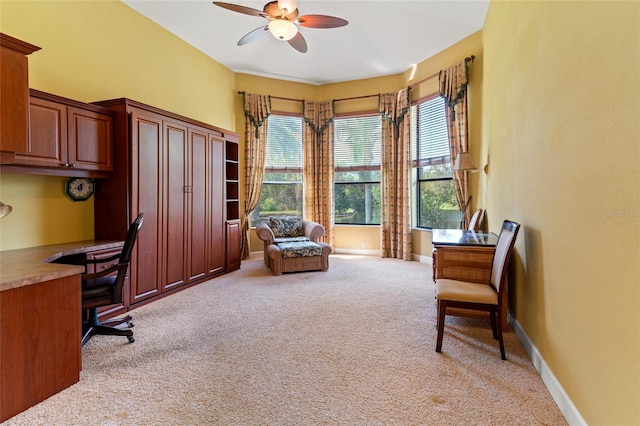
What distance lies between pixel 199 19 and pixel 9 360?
435 cm

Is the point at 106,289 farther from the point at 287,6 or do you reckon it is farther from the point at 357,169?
the point at 357,169

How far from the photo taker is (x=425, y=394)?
190 cm

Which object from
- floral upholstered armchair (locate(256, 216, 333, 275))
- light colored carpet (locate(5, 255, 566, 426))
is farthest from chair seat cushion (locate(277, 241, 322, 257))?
light colored carpet (locate(5, 255, 566, 426))

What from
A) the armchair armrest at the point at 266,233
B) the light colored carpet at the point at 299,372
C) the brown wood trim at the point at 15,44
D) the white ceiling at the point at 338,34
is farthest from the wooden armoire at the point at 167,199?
the white ceiling at the point at 338,34

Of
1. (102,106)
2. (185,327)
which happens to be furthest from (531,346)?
(102,106)

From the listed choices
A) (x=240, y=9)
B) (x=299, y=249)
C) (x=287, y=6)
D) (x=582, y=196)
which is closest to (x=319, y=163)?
(x=299, y=249)

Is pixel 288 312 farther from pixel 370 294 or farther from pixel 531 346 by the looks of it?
pixel 531 346

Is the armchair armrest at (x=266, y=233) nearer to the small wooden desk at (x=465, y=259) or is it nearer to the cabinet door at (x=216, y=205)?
the cabinet door at (x=216, y=205)

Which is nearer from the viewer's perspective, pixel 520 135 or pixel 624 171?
pixel 624 171

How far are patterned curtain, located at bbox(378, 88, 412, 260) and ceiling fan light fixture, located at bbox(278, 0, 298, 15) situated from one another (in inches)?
121

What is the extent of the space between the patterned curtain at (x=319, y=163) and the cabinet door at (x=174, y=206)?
2.83 meters

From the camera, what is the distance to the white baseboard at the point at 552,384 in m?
1.59

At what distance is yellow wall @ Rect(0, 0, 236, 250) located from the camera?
288 cm

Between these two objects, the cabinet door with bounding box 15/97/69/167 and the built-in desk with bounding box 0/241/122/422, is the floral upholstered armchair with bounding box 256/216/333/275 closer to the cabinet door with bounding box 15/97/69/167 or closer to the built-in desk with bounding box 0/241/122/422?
the cabinet door with bounding box 15/97/69/167
